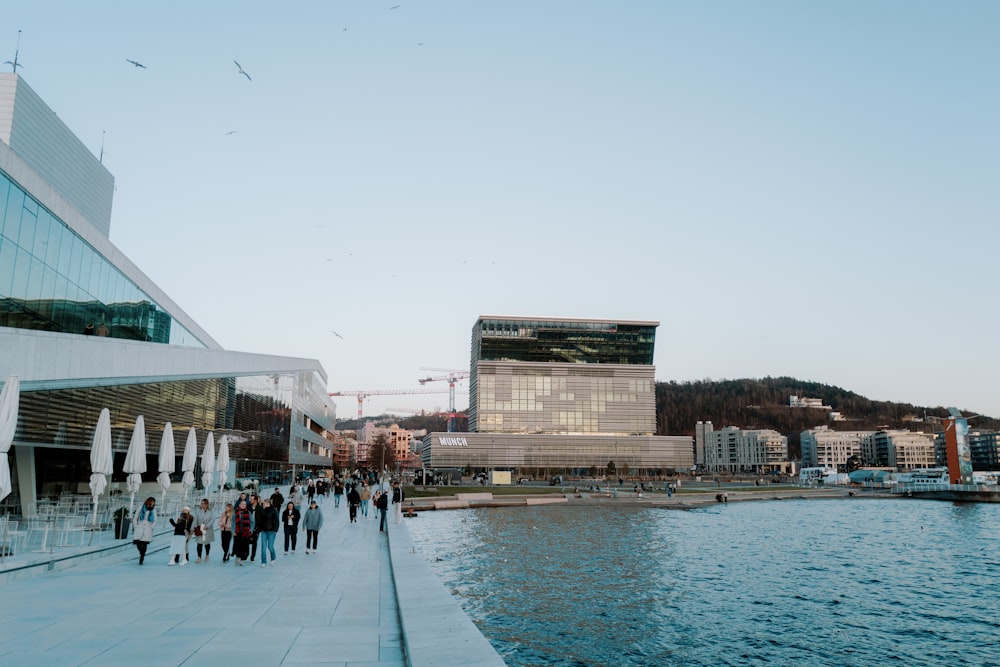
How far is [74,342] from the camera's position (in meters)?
18.1

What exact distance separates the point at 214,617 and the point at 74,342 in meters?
11.4

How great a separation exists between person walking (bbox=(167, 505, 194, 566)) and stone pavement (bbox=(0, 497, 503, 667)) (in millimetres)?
355

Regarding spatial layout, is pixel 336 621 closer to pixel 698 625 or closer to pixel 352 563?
pixel 352 563

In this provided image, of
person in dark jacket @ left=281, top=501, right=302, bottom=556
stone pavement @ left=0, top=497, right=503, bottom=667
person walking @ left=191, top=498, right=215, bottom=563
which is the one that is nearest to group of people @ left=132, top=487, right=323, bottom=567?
person walking @ left=191, top=498, right=215, bottom=563

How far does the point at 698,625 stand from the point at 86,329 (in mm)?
26395

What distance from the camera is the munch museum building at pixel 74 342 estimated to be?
64.2ft

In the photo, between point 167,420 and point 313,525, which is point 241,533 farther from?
point 167,420

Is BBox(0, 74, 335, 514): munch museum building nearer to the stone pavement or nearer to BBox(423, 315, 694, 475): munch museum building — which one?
the stone pavement

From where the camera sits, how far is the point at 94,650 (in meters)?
8.37

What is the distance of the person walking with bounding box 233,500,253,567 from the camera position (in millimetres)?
16375

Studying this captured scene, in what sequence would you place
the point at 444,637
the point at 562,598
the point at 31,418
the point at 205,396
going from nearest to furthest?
the point at 444,637
the point at 562,598
the point at 31,418
the point at 205,396

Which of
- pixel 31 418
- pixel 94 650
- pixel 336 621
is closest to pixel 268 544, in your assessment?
pixel 336 621

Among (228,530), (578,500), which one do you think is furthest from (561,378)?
(228,530)

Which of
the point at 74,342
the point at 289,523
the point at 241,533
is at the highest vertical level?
the point at 74,342
